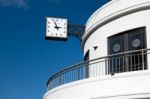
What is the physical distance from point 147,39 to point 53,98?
4563mm

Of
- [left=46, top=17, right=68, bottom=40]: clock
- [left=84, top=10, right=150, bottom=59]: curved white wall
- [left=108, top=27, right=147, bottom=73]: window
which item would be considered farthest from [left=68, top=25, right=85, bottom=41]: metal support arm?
[left=108, top=27, right=147, bottom=73]: window

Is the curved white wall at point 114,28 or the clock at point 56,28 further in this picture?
the clock at point 56,28

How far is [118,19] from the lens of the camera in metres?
Answer: 16.5

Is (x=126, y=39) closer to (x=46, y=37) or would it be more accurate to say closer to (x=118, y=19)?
(x=118, y=19)

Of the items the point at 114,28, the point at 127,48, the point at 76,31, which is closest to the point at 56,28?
the point at 76,31

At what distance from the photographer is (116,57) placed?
1458 centimetres

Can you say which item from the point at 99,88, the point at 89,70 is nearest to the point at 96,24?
the point at 89,70

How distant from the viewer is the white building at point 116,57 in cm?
1247

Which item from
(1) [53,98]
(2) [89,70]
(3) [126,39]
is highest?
(3) [126,39]

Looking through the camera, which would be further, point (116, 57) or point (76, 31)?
point (76, 31)

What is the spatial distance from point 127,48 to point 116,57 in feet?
4.75

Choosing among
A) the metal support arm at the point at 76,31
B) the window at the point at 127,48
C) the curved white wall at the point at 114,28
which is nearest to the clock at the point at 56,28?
the metal support arm at the point at 76,31

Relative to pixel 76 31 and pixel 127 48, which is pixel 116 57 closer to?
pixel 127 48

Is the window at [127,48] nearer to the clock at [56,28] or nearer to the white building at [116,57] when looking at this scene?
the white building at [116,57]
